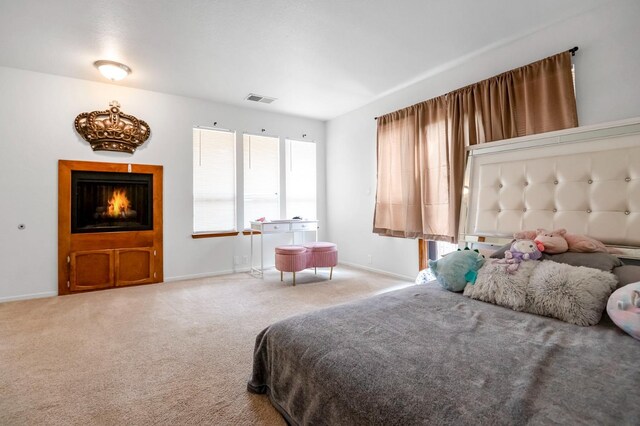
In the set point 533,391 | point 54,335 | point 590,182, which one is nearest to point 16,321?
point 54,335

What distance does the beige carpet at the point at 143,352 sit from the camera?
163cm

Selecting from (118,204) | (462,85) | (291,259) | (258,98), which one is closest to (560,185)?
(462,85)

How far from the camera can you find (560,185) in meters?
2.19

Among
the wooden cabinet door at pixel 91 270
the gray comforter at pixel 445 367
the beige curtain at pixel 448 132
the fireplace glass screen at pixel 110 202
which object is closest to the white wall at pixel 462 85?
the beige curtain at pixel 448 132

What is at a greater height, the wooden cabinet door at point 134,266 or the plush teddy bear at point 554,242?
the plush teddy bear at point 554,242

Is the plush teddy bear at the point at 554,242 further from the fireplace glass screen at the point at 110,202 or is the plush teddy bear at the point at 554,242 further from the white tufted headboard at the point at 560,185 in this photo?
the fireplace glass screen at the point at 110,202

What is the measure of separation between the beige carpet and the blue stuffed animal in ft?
4.25

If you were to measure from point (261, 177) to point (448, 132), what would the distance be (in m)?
3.06

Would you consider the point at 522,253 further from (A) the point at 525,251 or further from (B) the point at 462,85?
(B) the point at 462,85

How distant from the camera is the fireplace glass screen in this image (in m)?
3.98

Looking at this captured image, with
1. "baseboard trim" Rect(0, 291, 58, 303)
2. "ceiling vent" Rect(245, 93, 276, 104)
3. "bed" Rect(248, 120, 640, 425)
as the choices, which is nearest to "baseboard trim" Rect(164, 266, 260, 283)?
"baseboard trim" Rect(0, 291, 58, 303)

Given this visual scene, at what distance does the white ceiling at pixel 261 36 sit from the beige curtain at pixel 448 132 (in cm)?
47

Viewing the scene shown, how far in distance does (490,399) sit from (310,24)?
303 centimetres

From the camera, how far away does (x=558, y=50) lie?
2.76 m
